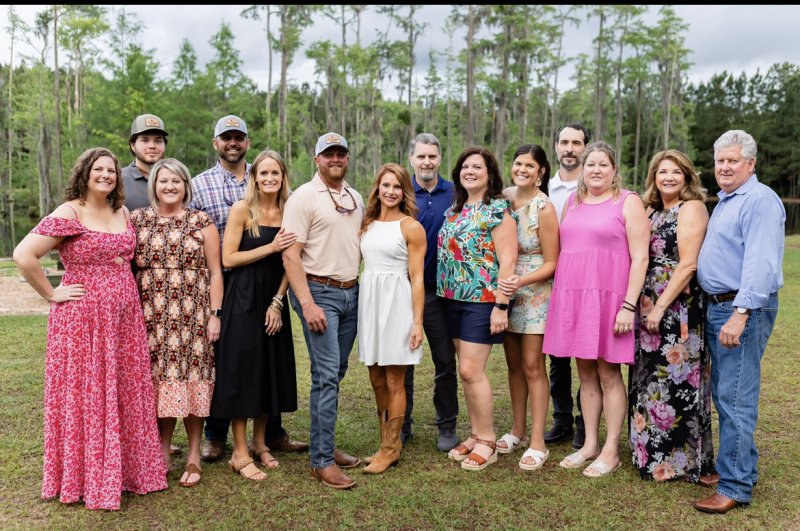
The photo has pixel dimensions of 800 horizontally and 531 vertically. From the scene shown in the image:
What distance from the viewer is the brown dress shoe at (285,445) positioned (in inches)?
183

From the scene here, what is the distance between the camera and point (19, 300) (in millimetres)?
11930

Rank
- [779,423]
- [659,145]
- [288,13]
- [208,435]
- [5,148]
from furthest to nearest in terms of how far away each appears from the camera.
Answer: [659,145]
[5,148]
[288,13]
[779,423]
[208,435]

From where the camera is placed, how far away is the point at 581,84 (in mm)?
48594

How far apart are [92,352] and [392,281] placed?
1867mm

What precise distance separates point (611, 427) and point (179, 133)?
2893cm

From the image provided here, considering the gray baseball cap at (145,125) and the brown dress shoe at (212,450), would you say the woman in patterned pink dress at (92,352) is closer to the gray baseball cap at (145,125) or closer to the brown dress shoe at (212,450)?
the brown dress shoe at (212,450)

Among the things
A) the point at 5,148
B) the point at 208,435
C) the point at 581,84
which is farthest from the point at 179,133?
the point at 581,84

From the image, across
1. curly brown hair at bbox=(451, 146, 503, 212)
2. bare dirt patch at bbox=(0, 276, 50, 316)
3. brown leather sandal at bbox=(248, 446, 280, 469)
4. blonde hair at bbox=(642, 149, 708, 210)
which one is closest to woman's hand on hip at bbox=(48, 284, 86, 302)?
brown leather sandal at bbox=(248, 446, 280, 469)

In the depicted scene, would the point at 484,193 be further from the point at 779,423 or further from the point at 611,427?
the point at 779,423

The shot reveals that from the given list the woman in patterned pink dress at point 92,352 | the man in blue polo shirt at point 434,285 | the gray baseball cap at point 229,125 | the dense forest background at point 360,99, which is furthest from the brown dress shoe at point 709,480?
the dense forest background at point 360,99

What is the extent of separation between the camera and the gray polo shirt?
4457 mm

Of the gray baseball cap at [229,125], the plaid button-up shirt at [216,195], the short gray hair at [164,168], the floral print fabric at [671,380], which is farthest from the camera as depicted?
the gray baseball cap at [229,125]

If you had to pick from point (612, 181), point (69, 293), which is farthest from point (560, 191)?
point (69, 293)

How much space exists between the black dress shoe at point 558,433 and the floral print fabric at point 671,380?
865mm
